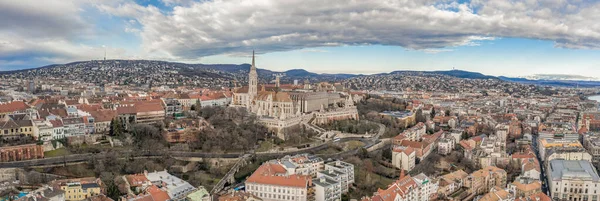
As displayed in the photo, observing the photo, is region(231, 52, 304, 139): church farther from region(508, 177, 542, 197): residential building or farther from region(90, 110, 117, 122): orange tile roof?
region(508, 177, 542, 197): residential building

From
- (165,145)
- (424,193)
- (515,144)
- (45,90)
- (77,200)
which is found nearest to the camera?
(77,200)

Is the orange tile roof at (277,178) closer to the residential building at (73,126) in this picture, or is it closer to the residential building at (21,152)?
the residential building at (21,152)

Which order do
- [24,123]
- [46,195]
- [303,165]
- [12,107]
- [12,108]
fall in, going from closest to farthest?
[46,195], [303,165], [24,123], [12,108], [12,107]

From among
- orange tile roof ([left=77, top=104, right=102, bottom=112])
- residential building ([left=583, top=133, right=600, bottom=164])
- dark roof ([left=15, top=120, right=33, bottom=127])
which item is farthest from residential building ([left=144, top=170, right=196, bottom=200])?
residential building ([left=583, top=133, right=600, bottom=164])

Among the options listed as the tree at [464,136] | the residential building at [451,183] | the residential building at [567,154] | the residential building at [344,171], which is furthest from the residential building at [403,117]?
the residential building at [344,171]

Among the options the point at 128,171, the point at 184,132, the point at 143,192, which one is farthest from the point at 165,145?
the point at 143,192

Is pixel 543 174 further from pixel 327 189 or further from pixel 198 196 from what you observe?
pixel 198 196

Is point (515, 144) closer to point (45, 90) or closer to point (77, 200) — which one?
point (77, 200)

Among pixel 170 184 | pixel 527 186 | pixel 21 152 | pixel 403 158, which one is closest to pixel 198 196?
pixel 170 184
